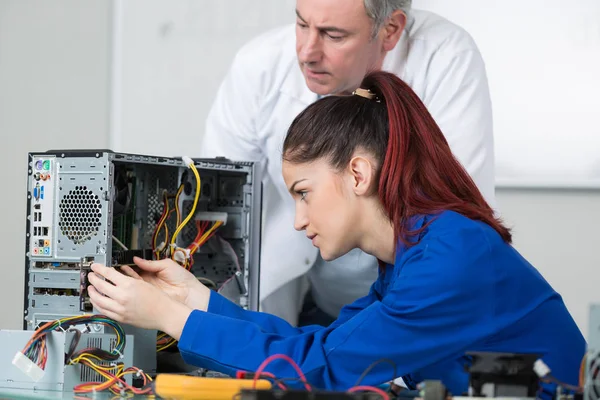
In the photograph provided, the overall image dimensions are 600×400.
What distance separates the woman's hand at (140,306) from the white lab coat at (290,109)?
34.5 inches

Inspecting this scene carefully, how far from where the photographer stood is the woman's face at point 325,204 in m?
1.79

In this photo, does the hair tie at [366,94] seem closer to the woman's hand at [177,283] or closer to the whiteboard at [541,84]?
the woman's hand at [177,283]

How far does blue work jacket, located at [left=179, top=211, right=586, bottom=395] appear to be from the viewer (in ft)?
5.27

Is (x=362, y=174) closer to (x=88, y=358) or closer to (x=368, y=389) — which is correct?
(x=368, y=389)

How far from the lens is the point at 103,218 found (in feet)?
5.95

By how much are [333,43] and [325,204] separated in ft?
2.28

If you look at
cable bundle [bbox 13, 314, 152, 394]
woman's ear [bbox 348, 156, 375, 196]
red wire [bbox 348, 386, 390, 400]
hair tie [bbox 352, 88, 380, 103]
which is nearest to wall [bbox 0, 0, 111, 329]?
cable bundle [bbox 13, 314, 152, 394]

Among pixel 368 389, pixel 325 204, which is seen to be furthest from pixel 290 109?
pixel 368 389

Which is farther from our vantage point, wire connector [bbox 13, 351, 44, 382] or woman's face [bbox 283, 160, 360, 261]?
woman's face [bbox 283, 160, 360, 261]

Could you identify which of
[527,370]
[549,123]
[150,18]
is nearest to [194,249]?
[527,370]

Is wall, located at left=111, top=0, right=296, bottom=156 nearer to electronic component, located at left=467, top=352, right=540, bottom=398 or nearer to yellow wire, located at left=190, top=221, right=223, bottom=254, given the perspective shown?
yellow wire, located at left=190, top=221, right=223, bottom=254

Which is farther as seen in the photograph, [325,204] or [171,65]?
[171,65]

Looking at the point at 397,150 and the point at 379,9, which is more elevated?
the point at 379,9

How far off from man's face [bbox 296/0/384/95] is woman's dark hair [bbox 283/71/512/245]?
0.48 m
